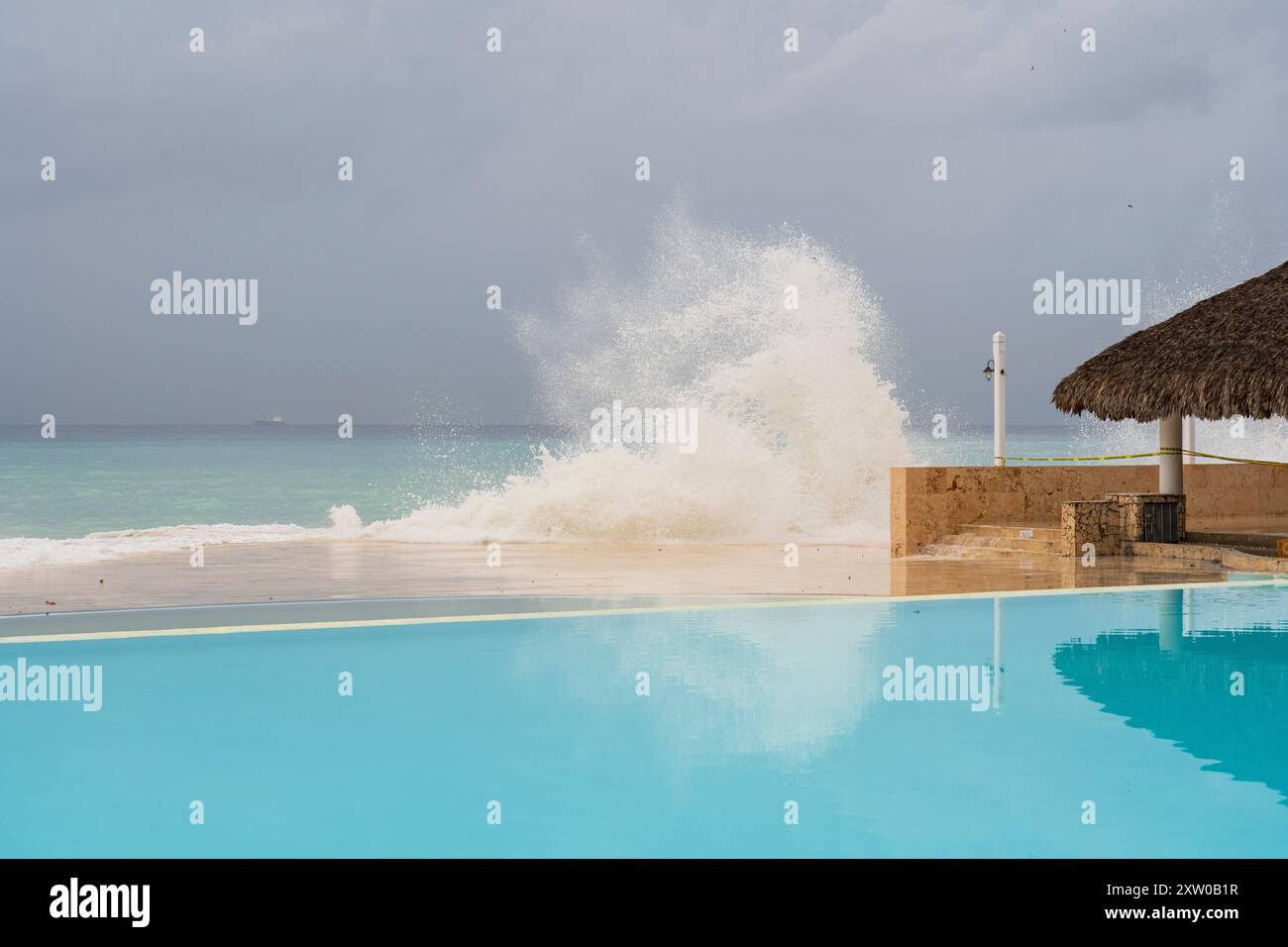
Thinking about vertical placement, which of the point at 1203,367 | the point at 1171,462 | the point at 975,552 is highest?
the point at 1203,367

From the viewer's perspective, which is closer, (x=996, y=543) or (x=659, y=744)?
(x=659, y=744)

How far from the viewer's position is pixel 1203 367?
12.9 metres

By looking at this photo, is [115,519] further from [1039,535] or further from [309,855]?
[309,855]

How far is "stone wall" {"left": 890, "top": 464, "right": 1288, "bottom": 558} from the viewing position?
14922mm

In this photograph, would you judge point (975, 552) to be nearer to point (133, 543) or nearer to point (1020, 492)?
point (1020, 492)

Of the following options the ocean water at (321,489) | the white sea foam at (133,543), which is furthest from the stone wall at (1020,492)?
the white sea foam at (133,543)

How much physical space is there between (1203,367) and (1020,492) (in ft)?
9.33

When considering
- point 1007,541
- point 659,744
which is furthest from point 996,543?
point 659,744

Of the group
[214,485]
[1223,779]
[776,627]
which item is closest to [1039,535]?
[776,627]

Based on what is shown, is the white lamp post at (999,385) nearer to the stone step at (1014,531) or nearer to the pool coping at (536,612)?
the stone step at (1014,531)

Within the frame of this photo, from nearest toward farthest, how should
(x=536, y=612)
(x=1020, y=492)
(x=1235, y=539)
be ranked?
(x=536, y=612) < (x=1235, y=539) < (x=1020, y=492)

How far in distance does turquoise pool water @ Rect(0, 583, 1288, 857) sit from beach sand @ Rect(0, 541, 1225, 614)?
204cm
